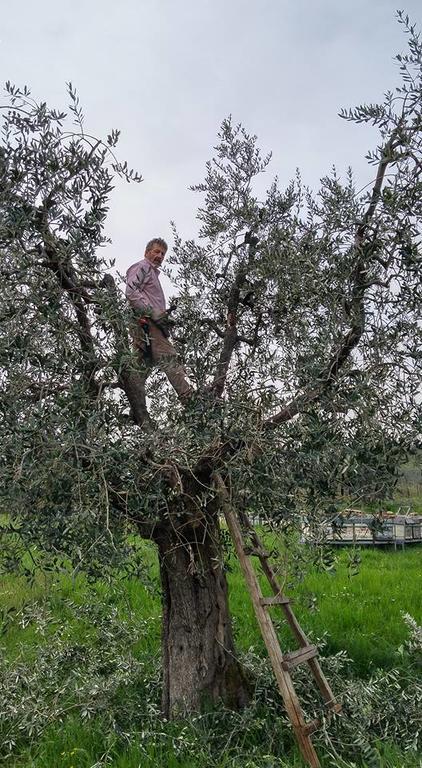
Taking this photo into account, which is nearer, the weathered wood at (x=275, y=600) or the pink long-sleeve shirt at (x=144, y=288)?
the weathered wood at (x=275, y=600)

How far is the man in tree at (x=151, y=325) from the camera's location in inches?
192

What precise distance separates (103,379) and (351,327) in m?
1.70

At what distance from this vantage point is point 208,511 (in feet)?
17.8

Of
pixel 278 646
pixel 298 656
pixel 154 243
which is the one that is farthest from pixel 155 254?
pixel 298 656

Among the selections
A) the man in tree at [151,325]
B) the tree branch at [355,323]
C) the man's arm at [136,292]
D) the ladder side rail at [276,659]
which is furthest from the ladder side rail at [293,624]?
the man's arm at [136,292]

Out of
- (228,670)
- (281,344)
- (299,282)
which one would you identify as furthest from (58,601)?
(299,282)

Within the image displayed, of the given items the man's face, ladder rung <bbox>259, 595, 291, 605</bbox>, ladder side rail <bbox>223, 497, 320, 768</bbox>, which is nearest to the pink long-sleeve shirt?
the man's face

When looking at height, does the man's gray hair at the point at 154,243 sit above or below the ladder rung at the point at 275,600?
above

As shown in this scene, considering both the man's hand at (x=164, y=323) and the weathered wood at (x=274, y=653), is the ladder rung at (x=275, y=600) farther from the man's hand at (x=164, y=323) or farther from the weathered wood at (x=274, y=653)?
the man's hand at (x=164, y=323)

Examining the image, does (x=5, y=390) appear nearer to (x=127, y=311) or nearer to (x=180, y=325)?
(x=127, y=311)

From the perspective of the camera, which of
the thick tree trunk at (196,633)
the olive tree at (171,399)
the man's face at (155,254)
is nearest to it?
the olive tree at (171,399)

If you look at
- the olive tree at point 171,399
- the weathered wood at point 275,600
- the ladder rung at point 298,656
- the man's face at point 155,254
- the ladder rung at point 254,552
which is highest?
the man's face at point 155,254

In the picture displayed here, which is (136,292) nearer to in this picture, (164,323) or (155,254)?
(164,323)

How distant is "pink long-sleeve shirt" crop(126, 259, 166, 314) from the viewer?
505 centimetres
